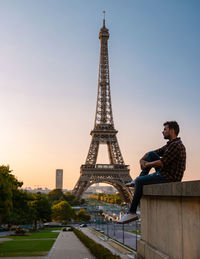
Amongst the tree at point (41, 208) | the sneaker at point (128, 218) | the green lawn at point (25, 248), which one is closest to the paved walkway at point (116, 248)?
the green lawn at point (25, 248)

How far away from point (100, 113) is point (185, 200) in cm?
6952

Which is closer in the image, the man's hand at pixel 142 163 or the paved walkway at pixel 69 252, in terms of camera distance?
the man's hand at pixel 142 163

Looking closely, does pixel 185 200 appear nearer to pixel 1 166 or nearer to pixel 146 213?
pixel 146 213

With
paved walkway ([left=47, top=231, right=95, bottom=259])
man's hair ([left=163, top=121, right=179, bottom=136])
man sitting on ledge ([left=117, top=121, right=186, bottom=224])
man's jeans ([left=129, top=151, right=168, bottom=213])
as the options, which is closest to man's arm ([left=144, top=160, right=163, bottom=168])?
man sitting on ledge ([left=117, top=121, right=186, bottom=224])

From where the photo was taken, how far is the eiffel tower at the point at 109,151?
69125 mm

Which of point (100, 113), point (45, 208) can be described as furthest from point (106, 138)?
point (45, 208)

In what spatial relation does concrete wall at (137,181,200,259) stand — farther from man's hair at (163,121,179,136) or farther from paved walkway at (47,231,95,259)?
paved walkway at (47,231,95,259)

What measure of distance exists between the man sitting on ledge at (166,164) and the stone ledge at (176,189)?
0.77ft

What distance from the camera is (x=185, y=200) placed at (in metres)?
3.85

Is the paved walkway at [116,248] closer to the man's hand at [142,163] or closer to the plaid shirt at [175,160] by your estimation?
the man's hand at [142,163]

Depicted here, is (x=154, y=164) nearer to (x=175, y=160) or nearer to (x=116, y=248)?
(x=175, y=160)

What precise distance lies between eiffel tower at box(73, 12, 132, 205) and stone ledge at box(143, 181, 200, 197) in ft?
210

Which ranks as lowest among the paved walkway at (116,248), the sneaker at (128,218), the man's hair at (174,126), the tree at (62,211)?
the tree at (62,211)

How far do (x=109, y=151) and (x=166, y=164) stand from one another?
69.4 metres
